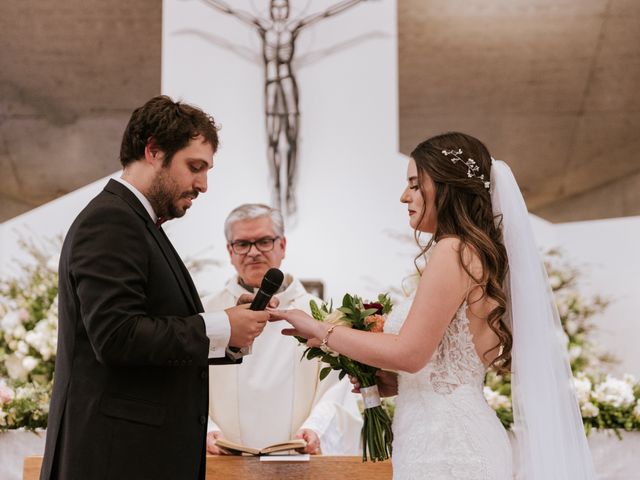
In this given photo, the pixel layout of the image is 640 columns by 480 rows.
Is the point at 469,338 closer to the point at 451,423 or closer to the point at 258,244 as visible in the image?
the point at 451,423

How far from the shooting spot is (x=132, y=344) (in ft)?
7.42

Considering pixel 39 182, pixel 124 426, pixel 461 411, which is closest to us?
pixel 124 426

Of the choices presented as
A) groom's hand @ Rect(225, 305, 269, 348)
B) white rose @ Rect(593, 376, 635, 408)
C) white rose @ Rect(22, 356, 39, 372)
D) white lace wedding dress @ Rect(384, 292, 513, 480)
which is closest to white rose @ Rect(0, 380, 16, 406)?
white rose @ Rect(22, 356, 39, 372)

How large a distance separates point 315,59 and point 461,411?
388cm

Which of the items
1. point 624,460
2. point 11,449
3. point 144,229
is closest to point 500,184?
point 144,229

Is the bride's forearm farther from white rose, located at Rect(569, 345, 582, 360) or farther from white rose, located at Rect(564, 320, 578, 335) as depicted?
white rose, located at Rect(564, 320, 578, 335)

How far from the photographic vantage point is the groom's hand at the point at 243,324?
2.50 meters

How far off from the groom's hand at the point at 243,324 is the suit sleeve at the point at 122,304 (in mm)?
120

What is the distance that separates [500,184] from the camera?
2.73 m

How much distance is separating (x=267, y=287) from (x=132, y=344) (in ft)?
1.56

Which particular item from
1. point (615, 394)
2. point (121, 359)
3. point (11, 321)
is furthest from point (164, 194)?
point (615, 394)

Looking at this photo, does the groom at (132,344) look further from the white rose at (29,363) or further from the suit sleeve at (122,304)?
the white rose at (29,363)

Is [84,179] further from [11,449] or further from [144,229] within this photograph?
[144,229]

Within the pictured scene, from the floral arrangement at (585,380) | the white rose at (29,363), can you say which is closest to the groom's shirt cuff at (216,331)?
the floral arrangement at (585,380)
